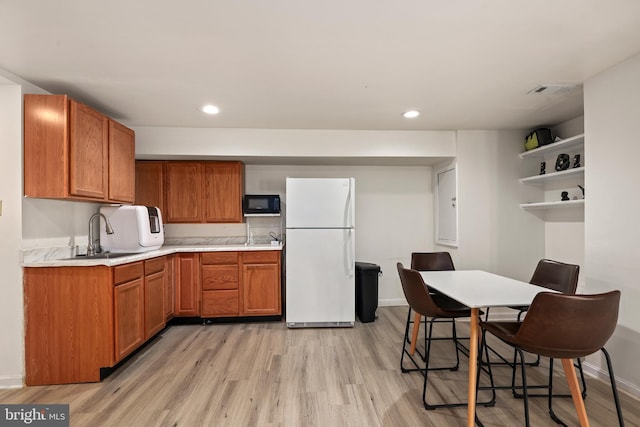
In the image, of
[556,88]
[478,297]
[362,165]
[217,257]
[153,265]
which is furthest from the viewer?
[362,165]

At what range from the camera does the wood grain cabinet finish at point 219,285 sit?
11.6 feet

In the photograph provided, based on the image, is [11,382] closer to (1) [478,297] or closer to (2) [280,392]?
(2) [280,392]

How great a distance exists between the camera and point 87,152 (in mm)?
2486

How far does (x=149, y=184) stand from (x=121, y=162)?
2.65ft

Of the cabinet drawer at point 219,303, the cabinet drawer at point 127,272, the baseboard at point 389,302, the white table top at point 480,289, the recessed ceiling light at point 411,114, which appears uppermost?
the recessed ceiling light at point 411,114

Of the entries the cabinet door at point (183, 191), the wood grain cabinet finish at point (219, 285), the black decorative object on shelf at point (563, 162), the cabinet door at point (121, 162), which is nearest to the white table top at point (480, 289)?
the black decorative object on shelf at point (563, 162)

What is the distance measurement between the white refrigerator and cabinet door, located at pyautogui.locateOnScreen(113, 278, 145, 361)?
1.43 metres

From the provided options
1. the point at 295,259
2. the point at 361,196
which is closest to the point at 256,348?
the point at 295,259

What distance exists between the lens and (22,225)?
7.34 ft

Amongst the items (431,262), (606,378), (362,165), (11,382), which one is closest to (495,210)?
(431,262)

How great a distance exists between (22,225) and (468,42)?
10.8ft

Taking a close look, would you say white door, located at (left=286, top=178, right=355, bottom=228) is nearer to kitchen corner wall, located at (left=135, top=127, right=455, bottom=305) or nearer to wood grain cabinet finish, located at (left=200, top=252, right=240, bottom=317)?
kitchen corner wall, located at (left=135, top=127, right=455, bottom=305)

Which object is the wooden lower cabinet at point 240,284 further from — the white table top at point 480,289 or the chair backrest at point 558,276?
the chair backrest at point 558,276

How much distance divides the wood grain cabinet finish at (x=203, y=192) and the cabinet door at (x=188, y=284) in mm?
520
